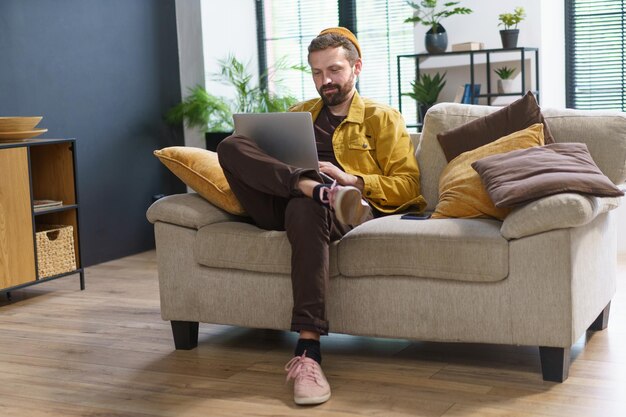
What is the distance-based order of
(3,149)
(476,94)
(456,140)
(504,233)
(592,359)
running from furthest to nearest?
(476,94) → (3,149) → (456,140) → (592,359) → (504,233)

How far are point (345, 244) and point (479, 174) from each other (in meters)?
0.52

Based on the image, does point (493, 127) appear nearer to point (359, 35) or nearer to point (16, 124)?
point (16, 124)

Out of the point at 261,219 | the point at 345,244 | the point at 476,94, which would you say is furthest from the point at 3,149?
the point at 476,94

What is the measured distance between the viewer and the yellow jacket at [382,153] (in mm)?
3289

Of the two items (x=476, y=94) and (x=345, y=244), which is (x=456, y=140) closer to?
(x=345, y=244)

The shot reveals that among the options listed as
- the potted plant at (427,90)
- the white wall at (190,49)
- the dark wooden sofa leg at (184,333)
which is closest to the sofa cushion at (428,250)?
the dark wooden sofa leg at (184,333)

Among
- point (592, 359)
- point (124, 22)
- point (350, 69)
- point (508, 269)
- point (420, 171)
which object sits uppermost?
point (124, 22)

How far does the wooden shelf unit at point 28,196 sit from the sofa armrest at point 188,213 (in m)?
1.11

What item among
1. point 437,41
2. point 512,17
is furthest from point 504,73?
point 437,41

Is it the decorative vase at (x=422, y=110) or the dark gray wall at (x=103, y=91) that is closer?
the dark gray wall at (x=103, y=91)

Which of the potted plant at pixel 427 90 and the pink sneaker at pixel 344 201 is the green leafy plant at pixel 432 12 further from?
the pink sneaker at pixel 344 201

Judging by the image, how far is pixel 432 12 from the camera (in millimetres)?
5285

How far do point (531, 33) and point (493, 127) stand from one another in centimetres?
205

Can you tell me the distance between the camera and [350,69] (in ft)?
11.2
